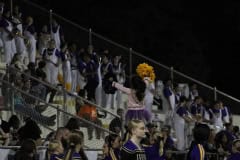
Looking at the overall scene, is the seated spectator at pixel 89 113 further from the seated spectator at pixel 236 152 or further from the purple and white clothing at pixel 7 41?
the seated spectator at pixel 236 152

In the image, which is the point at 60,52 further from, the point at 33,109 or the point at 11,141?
the point at 11,141

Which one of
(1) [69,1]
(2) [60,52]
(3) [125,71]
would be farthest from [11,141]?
(1) [69,1]

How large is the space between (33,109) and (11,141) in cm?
187

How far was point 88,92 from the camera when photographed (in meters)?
22.3

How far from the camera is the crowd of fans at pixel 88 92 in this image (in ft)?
56.3

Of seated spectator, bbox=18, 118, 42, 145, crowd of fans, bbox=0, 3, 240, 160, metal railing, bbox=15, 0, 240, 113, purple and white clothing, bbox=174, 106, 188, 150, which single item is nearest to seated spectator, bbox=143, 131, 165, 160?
crowd of fans, bbox=0, 3, 240, 160

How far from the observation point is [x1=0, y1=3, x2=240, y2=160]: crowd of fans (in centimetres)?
1717

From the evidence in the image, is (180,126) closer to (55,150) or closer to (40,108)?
(40,108)

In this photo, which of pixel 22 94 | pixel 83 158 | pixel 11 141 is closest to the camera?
pixel 83 158

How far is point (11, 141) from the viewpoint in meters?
16.0

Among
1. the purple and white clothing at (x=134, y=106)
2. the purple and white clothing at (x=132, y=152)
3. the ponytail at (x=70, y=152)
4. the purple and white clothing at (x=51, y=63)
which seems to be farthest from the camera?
the purple and white clothing at (x=51, y=63)

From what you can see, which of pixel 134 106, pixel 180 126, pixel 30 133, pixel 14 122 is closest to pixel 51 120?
pixel 14 122

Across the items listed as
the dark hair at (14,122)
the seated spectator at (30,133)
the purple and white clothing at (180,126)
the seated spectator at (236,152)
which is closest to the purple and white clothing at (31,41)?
the purple and white clothing at (180,126)

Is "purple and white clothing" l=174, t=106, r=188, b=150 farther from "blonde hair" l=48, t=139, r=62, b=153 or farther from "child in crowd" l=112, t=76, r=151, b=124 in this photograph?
"blonde hair" l=48, t=139, r=62, b=153
